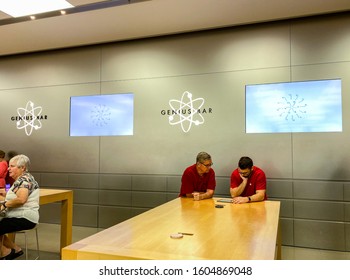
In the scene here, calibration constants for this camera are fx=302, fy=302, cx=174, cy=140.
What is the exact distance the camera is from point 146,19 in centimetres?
410

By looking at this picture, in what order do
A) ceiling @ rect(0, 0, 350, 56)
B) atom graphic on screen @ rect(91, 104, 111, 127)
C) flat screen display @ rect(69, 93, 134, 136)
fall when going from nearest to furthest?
ceiling @ rect(0, 0, 350, 56) → flat screen display @ rect(69, 93, 134, 136) → atom graphic on screen @ rect(91, 104, 111, 127)

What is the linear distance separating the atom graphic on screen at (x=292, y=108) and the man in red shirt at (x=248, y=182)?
1173 millimetres

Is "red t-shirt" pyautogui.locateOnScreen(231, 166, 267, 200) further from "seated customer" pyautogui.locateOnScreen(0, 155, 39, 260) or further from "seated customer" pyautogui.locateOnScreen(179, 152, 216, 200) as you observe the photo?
"seated customer" pyautogui.locateOnScreen(0, 155, 39, 260)

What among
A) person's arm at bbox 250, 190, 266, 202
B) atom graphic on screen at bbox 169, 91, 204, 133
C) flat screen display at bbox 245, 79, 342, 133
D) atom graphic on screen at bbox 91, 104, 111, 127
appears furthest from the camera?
atom graphic on screen at bbox 91, 104, 111, 127

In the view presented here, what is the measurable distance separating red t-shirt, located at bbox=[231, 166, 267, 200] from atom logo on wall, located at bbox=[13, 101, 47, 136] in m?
3.74

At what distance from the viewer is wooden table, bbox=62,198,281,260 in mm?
1513

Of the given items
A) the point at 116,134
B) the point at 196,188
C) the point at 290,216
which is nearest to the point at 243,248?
the point at 196,188

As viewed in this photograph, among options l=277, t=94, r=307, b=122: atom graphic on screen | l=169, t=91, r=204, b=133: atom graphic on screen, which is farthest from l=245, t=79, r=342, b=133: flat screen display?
l=169, t=91, r=204, b=133: atom graphic on screen

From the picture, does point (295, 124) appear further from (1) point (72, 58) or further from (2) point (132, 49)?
(1) point (72, 58)

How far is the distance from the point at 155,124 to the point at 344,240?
302 centimetres

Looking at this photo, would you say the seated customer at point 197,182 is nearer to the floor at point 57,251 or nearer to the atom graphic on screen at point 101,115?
the floor at point 57,251

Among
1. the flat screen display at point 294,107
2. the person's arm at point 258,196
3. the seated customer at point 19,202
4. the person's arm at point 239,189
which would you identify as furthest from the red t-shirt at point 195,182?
the seated customer at point 19,202

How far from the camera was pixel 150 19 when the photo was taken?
13.4ft

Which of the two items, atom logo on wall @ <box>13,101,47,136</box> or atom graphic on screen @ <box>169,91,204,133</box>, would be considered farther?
atom logo on wall @ <box>13,101,47,136</box>
